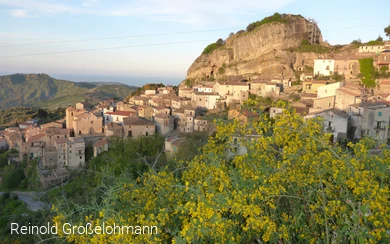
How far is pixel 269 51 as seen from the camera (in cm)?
5688

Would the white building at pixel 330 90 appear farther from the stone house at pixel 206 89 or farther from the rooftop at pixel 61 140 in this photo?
the rooftop at pixel 61 140

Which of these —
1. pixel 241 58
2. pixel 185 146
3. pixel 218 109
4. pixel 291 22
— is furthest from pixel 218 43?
pixel 185 146

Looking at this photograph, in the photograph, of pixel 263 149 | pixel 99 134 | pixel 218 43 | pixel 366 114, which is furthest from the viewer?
pixel 218 43

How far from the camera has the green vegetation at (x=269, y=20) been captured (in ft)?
195

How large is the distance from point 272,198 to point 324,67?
152 feet

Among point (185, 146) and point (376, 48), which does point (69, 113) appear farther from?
point (376, 48)

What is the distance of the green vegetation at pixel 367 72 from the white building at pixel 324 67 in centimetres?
387

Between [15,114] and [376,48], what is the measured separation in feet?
263

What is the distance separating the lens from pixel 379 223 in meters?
3.21

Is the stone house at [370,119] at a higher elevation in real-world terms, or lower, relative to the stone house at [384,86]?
lower

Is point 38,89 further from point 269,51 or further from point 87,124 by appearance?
point 269,51

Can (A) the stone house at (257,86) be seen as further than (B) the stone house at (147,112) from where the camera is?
Yes

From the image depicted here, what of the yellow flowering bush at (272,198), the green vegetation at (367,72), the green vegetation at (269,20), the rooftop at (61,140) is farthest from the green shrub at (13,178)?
the green vegetation at (269,20)

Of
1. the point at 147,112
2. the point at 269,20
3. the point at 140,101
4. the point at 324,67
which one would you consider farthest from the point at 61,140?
the point at 269,20
